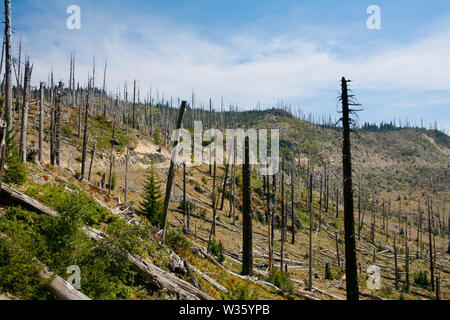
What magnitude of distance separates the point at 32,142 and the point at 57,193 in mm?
31186

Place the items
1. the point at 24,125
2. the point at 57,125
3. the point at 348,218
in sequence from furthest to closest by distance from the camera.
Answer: the point at 57,125 < the point at 24,125 < the point at 348,218

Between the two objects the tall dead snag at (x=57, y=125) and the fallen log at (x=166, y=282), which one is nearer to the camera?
the fallen log at (x=166, y=282)

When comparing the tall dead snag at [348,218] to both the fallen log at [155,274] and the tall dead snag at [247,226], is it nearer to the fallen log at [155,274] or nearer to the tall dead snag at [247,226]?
the tall dead snag at [247,226]

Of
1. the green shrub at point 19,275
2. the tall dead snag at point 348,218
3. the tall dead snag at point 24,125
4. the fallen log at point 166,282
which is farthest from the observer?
the tall dead snag at point 24,125

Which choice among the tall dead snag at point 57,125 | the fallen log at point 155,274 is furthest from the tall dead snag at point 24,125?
the fallen log at point 155,274

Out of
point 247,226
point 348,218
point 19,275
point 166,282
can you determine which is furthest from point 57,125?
point 348,218

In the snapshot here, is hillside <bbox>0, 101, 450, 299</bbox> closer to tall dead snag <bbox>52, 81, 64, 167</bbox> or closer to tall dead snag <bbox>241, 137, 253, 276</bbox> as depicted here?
tall dead snag <bbox>241, 137, 253, 276</bbox>

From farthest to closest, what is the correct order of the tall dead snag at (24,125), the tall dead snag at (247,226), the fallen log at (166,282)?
the tall dead snag at (24,125) < the tall dead snag at (247,226) < the fallen log at (166,282)

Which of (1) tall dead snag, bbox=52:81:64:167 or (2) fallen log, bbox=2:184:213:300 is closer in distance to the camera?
(2) fallen log, bbox=2:184:213:300

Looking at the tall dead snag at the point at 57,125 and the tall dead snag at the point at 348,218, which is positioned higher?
the tall dead snag at the point at 57,125

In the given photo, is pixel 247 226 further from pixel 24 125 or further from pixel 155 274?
pixel 24 125

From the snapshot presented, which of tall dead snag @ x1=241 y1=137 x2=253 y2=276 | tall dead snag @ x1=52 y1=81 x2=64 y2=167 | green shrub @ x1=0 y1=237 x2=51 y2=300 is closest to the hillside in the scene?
green shrub @ x1=0 y1=237 x2=51 y2=300

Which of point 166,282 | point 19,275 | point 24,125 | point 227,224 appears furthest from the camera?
point 227,224
